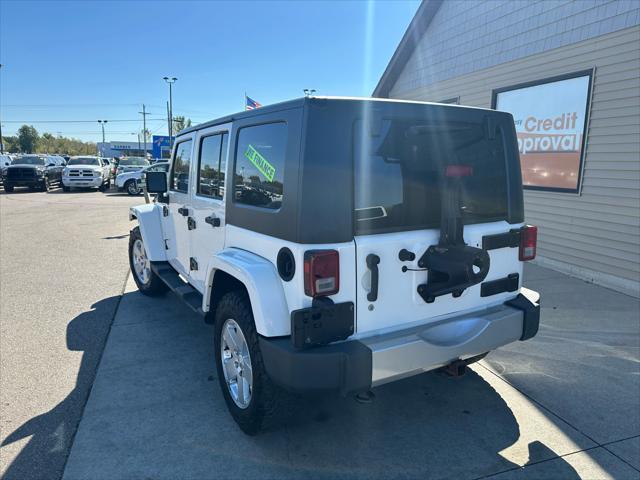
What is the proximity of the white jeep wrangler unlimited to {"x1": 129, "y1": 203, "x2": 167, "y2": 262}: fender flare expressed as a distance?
1.92 m

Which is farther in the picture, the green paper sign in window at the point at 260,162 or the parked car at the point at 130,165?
the parked car at the point at 130,165

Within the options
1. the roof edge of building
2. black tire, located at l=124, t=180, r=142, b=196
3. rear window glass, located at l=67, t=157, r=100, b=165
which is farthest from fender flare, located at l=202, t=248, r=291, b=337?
rear window glass, located at l=67, t=157, r=100, b=165

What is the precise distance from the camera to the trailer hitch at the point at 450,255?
2.66m

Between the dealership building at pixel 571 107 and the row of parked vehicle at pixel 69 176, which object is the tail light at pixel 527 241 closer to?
the dealership building at pixel 571 107

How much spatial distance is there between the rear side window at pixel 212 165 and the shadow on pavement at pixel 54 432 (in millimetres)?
1820

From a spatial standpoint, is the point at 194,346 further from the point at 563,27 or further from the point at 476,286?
the point at 563,27

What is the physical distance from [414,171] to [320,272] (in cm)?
89

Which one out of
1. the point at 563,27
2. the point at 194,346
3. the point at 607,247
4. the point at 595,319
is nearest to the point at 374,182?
the point at 194,346

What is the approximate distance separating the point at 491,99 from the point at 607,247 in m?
3.60

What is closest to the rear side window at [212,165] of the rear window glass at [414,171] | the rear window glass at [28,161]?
the rear window glass at [414,171]

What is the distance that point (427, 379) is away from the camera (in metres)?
3.76

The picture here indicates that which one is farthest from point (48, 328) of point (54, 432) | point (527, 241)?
point (527, 241)

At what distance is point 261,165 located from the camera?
9.55 feet

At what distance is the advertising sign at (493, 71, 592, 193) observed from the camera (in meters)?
6.90
